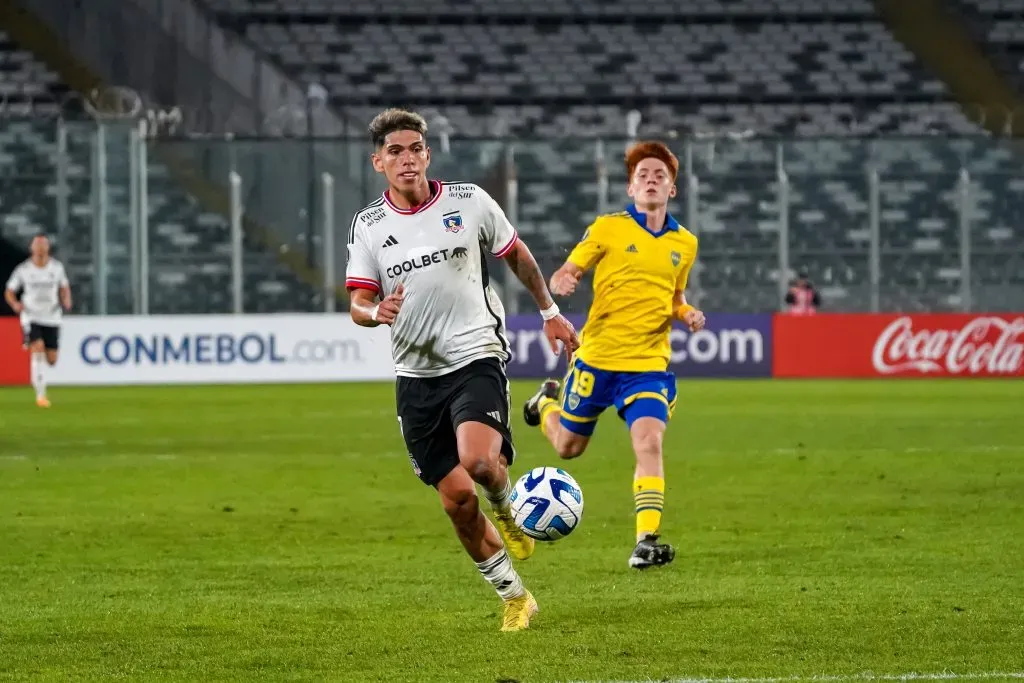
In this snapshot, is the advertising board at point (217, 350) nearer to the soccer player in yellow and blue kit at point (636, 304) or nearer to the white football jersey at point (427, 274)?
the soccer player in yellow and blue kit at point (636, 304)

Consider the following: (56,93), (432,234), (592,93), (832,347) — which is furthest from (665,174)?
(592,93)

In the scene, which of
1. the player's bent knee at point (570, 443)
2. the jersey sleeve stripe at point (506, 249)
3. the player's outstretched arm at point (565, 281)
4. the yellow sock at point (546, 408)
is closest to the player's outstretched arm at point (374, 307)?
the jersey sleeve stripe at point (506, 249)

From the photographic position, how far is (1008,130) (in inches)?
1251

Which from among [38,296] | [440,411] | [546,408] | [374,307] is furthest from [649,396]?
[38,296]

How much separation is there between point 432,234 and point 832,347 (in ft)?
75.5

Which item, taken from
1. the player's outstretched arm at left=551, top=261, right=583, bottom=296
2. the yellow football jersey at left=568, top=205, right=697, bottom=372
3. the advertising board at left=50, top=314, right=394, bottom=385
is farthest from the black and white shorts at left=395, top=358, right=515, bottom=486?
the advertising board at left=50, top=314, right=394, bottom=385

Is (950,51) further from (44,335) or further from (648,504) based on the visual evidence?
(648,504)

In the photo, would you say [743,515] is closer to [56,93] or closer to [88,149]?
[88,149]

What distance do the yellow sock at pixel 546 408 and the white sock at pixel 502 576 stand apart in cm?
352

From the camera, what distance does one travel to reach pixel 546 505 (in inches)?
312

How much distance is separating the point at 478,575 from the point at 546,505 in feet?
3.56

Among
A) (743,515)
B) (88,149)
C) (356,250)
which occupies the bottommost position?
(743,515)

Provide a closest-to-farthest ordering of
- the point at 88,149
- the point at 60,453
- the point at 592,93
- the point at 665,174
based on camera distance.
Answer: the point at 665,174, the point at 60,453, the point at 88,149, the point at 592,93

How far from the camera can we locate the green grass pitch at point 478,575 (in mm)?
6582
